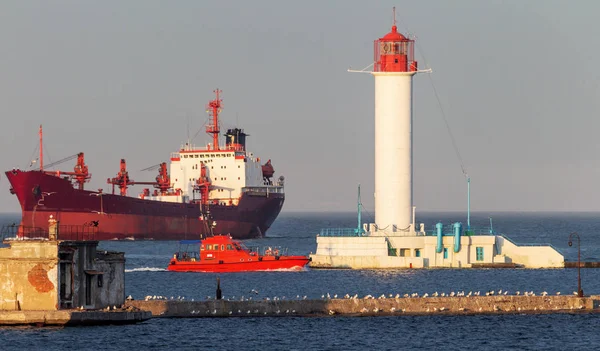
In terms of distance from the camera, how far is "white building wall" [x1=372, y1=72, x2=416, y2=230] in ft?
200

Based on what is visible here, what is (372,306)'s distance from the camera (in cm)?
4166

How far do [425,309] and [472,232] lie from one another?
2151 cm

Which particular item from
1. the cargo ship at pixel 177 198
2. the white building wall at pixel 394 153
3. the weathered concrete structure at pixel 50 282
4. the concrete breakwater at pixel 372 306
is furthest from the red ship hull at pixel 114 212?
the weathered concrete structure at pixel 50 282

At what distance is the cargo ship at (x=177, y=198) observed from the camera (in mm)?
96562

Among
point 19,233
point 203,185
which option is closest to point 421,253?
point 19,233

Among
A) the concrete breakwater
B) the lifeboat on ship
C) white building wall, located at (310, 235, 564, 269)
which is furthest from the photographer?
the lifeboat on ship

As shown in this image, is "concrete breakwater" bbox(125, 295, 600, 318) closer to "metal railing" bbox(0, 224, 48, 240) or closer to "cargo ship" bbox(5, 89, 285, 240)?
"metal railing" bbox(0, 224, 48, 240)

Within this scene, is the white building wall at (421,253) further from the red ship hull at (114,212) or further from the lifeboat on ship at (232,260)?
the red ship hull at (114,212)

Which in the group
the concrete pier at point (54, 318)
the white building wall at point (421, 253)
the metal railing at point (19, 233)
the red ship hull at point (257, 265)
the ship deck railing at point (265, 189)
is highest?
the ship deck railing at point (265, 189)

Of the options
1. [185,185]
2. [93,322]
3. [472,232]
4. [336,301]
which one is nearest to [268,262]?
[472,232]

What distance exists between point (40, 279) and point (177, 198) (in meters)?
71.4

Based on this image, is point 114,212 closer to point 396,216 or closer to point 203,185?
point 203,185

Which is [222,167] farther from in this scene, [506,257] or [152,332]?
[152,332]

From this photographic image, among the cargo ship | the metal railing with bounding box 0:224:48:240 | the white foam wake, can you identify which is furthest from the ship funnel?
the metal railing with bounding box 0:224:48:240
